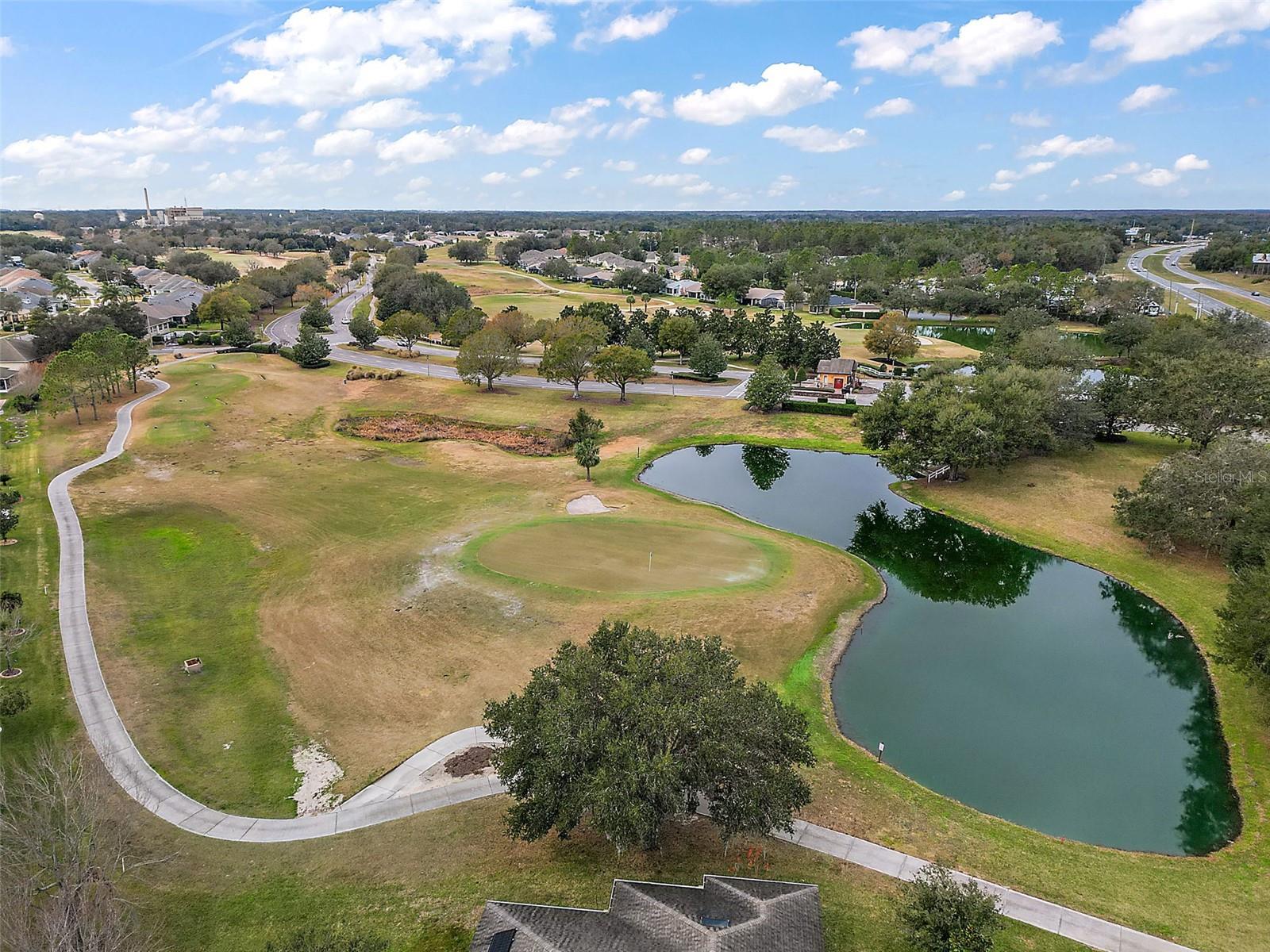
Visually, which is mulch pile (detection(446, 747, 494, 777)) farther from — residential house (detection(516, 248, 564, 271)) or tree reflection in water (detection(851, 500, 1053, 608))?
residential house (detection(516, 248, 564, 271))

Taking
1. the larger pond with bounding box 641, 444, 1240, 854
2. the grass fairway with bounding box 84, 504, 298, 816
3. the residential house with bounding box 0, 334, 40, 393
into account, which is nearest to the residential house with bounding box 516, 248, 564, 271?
the residential house with bounding box 0, 334, 40, 393

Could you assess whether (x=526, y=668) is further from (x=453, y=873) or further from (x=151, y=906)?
(x=151, y=906)

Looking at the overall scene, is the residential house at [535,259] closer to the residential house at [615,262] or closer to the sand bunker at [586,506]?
the residential house at [615,262]

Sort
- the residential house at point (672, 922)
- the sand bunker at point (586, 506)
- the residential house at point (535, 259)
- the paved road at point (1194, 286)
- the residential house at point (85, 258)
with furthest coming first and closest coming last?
the residential house at point (535, 259) → the residential house at point (85, 258) → the paved road at point (1194, 286) → the sand bunker at point (586, 506) → the residential house at point (672, 922)

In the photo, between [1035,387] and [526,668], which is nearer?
[526,668]

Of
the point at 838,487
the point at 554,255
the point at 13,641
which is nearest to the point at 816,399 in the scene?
the point at 838,487

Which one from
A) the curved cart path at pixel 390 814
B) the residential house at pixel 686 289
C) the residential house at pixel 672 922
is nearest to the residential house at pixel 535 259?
the residential house at pixel 686 289
